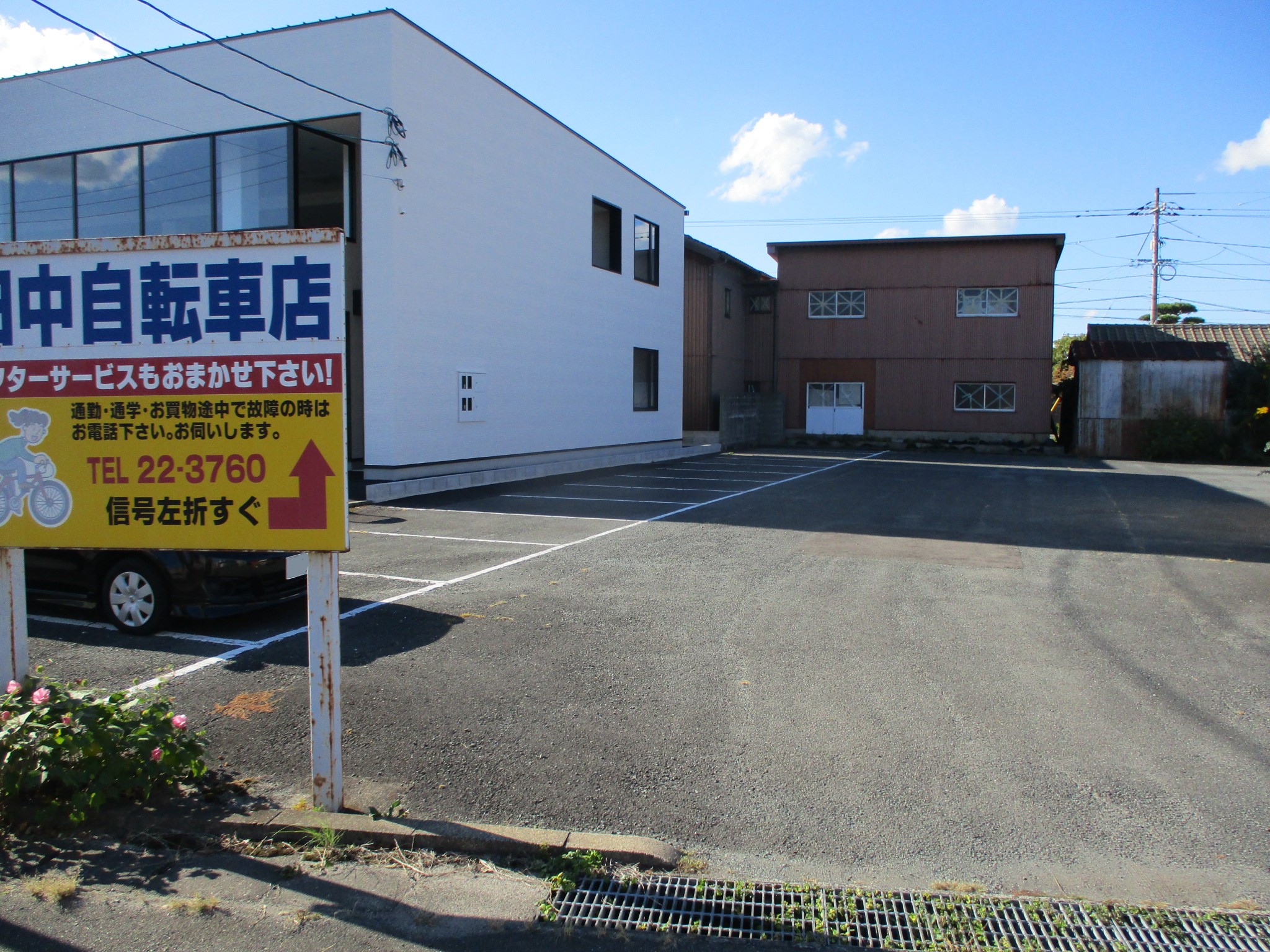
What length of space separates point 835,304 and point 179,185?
76.0ft

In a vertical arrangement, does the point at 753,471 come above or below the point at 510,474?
below

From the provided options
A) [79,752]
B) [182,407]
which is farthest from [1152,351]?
[79,752]

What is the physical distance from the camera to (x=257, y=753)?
4.51 meters

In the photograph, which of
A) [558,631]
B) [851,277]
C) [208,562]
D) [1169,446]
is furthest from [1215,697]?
[851,277]

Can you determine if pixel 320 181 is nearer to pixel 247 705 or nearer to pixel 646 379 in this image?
pixel 646 379

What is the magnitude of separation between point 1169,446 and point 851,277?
12009 mm

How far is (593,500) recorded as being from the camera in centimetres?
1543

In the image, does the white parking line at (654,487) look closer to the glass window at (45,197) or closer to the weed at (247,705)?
the glass window at (45,197)

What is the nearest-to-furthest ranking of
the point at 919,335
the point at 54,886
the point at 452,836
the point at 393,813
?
the point at 54,886, the point at 452,836, the point at 393,813, the point at 919,335

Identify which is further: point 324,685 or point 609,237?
point 609,237

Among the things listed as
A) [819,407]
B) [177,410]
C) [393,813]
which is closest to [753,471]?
[819,407]

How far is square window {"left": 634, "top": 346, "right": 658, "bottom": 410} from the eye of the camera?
80.3 ft

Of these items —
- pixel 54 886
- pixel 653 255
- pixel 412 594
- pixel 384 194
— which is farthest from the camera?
pixel 653 255

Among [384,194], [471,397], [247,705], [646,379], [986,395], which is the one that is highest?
[384,194]
